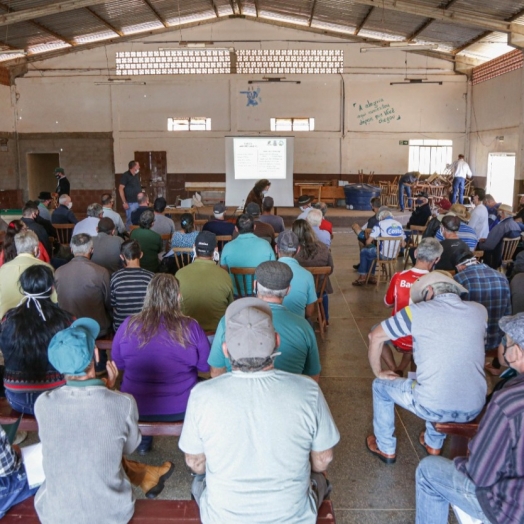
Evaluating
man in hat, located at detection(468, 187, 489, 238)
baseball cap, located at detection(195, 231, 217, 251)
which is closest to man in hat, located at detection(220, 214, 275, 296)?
baseball cap, located at detection(195, 231, 217, 251)

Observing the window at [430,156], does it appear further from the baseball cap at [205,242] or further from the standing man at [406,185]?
the baseball cap at [205,242]

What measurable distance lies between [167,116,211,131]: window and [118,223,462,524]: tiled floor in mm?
11649

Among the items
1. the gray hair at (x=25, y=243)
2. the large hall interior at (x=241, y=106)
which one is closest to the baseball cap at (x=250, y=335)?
the gray hair at (x=25, y=243)

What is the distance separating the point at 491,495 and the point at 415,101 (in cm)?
1513

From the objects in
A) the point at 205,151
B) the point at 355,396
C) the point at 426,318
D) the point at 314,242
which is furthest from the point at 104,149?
the point at 426,318

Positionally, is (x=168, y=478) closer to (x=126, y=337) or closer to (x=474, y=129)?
(x=126, y=337)

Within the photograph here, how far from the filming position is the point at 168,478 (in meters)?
2.79

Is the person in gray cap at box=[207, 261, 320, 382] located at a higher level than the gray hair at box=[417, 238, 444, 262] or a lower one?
lower

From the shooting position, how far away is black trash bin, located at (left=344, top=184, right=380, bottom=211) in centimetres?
1429

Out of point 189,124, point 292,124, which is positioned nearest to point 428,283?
point 292,124

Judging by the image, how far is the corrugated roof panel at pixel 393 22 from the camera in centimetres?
1214

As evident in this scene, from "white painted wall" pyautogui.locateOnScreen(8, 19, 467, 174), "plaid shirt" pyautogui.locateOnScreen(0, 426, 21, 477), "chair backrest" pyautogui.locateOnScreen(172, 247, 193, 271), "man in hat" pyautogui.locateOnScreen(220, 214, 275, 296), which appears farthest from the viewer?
"white painted wall" pyautogui.locateOnScreen(8, 19, 467, 174)

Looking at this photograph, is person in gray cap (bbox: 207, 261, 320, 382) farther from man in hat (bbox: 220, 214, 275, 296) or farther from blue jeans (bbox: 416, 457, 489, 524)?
man in hat (bbox: 220, 214, 275, 296)

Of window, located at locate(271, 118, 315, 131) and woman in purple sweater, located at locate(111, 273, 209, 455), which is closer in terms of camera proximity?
woman in purple sweater, located at locate(111, 273, 209, 455)
